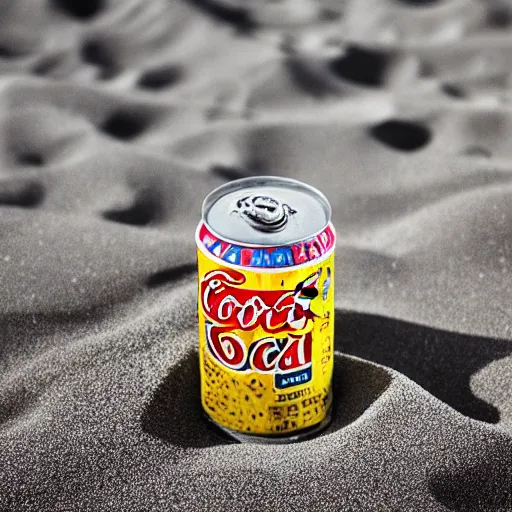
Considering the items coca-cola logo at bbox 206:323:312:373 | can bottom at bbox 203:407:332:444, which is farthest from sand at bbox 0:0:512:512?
coca-cola logo at bbox 206:323:312:373

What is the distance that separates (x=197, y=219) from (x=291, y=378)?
35.7 inches

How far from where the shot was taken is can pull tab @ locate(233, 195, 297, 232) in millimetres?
1280

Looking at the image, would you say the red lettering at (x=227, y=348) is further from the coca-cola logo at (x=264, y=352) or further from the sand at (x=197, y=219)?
the sand at (x=197, y=219)

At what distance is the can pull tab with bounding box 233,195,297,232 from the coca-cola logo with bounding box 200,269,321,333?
0.09 metres

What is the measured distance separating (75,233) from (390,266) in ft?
2.51

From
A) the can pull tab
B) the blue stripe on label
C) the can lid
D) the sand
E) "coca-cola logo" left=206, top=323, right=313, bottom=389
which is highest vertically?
the can pull tab

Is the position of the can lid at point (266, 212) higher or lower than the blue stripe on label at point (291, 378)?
higher

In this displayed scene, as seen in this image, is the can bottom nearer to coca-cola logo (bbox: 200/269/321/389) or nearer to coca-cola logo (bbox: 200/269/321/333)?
coca-cola logo (bbox: 200/269/321/389)

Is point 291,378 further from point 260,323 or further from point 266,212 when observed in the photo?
point 266,212

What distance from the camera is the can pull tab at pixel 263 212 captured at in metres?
1.28

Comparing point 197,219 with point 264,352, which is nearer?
point 264,352

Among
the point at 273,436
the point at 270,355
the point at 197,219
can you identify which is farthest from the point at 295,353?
the point at 197,219

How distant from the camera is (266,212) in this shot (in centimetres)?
128

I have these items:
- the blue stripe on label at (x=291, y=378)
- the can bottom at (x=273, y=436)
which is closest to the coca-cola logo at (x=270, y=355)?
the blue stripe on label at (x=291, y=378)
